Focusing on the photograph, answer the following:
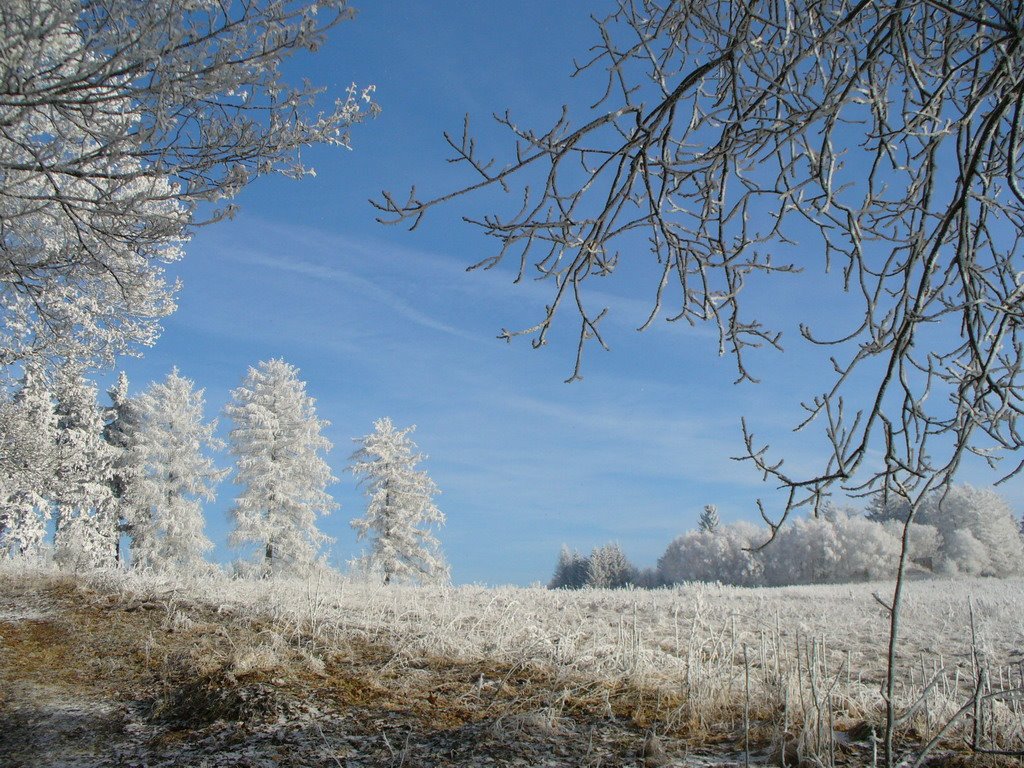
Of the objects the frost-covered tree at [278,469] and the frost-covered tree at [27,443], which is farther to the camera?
the frost-covered tree at [278,469]

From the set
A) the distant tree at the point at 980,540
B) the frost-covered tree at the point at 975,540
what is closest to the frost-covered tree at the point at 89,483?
the frost-covered tree at the point at 975,540

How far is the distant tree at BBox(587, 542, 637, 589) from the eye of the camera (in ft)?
202

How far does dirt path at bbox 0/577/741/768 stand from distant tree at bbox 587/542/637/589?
188 ft

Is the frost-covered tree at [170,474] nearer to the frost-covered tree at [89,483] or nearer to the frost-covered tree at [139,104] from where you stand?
the frost-covered tree at [89,483]

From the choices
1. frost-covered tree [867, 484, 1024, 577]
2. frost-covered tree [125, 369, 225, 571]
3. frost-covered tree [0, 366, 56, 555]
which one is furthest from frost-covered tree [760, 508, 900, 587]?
frost-covered tree [0, 366, 56, 555]

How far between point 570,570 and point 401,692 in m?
68.3

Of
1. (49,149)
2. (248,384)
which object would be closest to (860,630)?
(49,149)

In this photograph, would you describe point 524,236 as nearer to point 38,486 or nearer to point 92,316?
point 92,316

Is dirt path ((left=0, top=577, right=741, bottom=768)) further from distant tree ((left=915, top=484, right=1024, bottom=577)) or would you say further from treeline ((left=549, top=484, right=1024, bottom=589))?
distant tree ((left=915, top=484, right=1024, bottom=577))

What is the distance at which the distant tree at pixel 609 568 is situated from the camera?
61.6m

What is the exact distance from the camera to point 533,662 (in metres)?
4.93

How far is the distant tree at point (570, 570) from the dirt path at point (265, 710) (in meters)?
61.3

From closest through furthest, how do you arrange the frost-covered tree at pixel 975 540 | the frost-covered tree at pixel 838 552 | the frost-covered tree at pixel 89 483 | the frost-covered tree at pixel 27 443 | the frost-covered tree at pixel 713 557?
the frost-covered tree at pixel 27 443 < the frost-covered tree at pixel 89 483 < the frost-covered tree at pixel 975 540 < the frost-covered tree at pixel 838 552 < the frost-covered tree at pixel 713 557

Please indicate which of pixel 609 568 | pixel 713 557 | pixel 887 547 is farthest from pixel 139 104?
pixel 609 568
